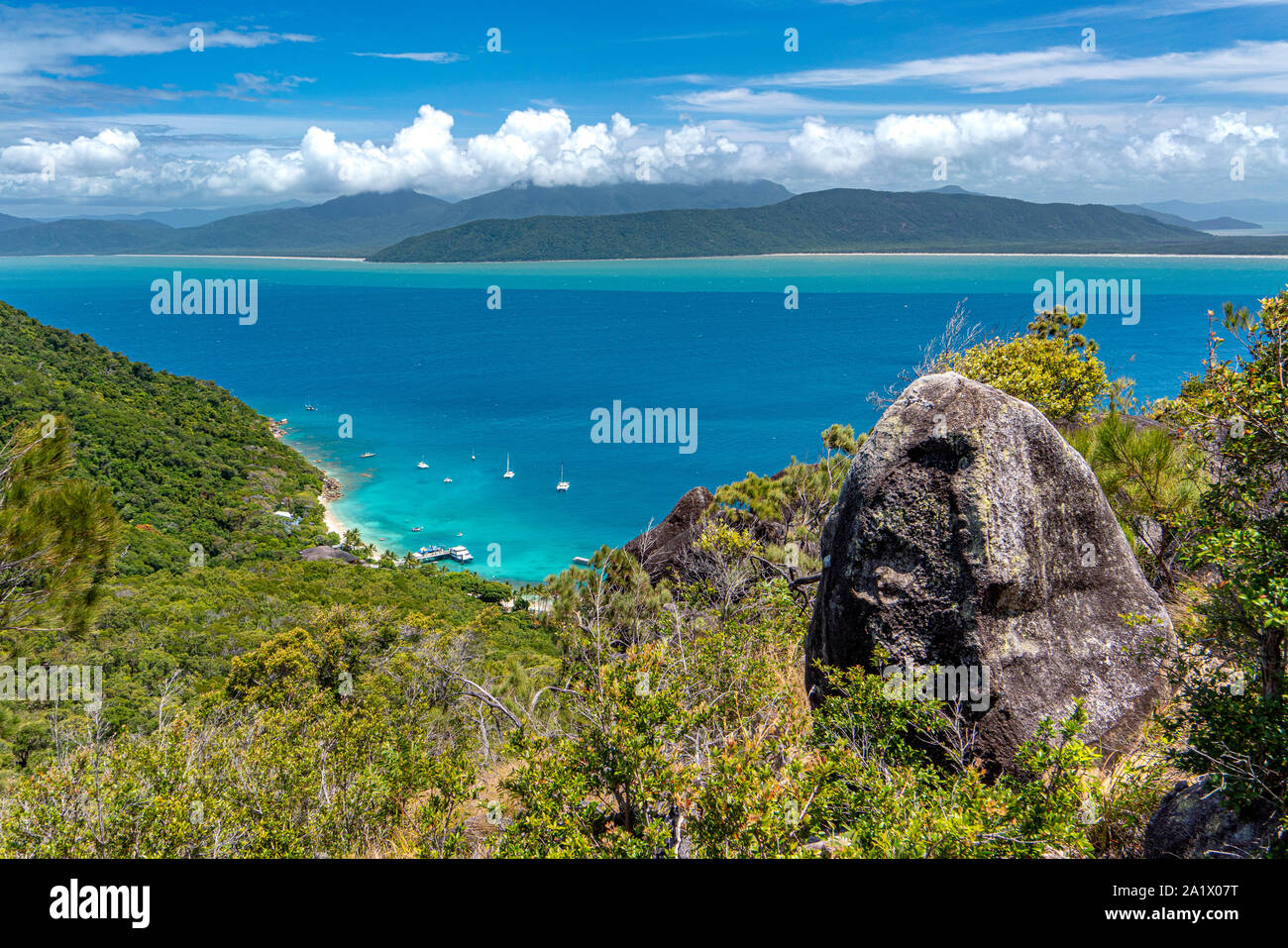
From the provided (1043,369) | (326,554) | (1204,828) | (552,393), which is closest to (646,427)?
(552,393)

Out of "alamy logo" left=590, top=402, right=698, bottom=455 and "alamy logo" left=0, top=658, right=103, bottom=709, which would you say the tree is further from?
"alamy logo" left=590, top=402, right=698, bottom=455

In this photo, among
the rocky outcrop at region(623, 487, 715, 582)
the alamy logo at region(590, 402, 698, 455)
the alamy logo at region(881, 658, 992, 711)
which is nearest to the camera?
the alamy logo at region(881, 658, 992, 711)

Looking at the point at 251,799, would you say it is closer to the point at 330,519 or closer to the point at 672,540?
the point at 672,540

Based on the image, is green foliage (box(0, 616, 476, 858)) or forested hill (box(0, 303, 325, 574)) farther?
forested hill (box(0, 303, 325, 574))

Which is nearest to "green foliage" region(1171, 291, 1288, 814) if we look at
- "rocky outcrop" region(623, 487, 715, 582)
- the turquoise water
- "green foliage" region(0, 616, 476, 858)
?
"green foliage" region(0, 616, 476, 858)

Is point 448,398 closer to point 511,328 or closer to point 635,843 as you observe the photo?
point 511,328

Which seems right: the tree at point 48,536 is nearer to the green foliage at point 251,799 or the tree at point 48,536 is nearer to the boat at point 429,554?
the green foliage at point 251,799

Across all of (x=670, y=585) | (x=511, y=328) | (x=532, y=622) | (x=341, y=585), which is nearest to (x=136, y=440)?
(x=341, y=585)
